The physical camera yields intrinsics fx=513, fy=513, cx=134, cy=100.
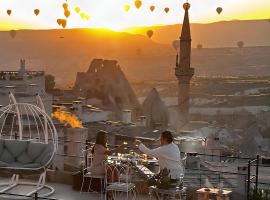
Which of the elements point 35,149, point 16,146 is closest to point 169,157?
point 35,149

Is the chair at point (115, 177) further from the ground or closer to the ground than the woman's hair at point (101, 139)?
closer to the ground

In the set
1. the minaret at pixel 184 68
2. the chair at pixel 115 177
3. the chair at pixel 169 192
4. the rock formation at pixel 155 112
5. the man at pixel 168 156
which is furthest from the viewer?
the minaret at pixel 184 68

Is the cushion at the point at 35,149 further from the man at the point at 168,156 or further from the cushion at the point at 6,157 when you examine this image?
the man at the point at 168,156

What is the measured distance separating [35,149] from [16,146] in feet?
1.32

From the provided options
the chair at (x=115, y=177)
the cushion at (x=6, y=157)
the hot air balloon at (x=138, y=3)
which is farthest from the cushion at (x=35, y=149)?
the hot air balloon at (x=138, y=3)

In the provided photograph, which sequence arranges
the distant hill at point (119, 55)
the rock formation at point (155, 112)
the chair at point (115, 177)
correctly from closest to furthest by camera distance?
1. the chair at point (115, 177)
2. the rock formation at point (155, 112)
3. the distant hill at point (119, 55)

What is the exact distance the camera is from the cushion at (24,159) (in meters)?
9.10

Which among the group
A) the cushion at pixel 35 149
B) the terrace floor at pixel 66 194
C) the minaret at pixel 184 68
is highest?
the minaret at pixel 184 68

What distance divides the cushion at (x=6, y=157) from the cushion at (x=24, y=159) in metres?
0.12

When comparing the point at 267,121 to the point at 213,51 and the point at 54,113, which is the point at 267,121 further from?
the point at 213,51

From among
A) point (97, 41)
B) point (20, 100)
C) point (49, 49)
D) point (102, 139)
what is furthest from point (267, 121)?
point (49, 49)

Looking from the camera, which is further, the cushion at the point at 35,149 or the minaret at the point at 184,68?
the minaret at the point at 184,68

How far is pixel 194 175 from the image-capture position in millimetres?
20859

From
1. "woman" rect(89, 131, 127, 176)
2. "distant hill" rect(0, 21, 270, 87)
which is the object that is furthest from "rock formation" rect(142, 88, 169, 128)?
"distant hill" rect(0, 21, 270, 87)
